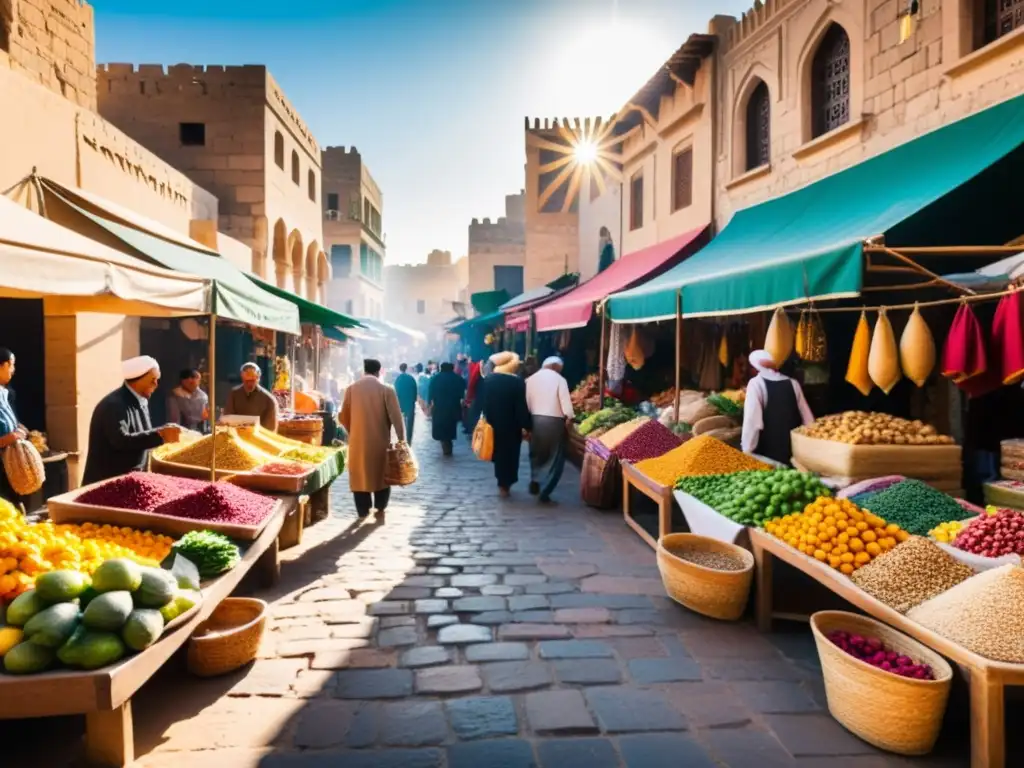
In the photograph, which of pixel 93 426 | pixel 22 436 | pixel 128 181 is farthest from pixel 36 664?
pixel 128 181

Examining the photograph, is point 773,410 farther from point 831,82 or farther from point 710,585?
point 831,82

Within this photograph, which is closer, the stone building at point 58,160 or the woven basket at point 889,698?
the woven basket at point 889,698

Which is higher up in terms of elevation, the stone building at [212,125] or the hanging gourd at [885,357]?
the stone building at [212,125]

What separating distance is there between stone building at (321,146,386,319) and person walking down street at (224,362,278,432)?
28.7 metres

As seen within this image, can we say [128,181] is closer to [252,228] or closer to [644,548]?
[252,228]

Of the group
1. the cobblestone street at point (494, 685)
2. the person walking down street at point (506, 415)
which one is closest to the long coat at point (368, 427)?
the person walking down street at point (506, 415)

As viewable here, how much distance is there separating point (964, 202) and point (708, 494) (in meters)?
3.03

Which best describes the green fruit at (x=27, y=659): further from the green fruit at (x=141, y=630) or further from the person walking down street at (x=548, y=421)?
the person walking down street at (x=548, y=421)

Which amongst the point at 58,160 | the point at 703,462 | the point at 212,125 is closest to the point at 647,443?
the point at 703,462

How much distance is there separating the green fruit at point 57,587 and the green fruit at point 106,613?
5.4 inches

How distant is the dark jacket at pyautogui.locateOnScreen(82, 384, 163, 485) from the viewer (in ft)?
17.1

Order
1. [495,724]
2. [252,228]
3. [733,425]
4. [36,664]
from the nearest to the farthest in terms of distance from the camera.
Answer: [36,664] < [495,724] < [733,425] < [252,228]

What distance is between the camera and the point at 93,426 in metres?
5.28

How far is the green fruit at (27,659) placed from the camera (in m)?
2.66
